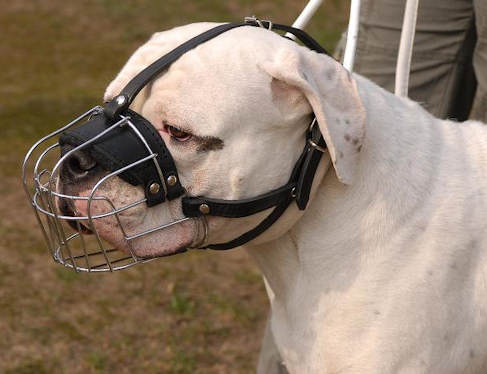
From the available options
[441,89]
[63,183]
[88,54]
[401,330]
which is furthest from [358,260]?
[88,54]

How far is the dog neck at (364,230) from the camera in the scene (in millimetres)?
2354

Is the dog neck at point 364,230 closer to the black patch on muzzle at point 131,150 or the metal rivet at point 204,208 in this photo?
the metal rivet at point 204,208

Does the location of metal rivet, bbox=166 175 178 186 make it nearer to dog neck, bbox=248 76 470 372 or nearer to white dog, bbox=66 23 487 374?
white dog, bbox=66 23 487 374

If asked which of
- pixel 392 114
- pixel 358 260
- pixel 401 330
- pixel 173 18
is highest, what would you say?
pixel 392 114

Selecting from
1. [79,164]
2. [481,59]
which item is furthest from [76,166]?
[481,59]

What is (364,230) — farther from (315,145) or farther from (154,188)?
(154,188)

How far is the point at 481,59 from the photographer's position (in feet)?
10.3

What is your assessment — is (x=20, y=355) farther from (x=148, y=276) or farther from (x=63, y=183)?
(x=63, y=183)

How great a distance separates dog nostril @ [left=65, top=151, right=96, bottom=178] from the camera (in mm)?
2207

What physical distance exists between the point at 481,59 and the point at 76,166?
166 cm

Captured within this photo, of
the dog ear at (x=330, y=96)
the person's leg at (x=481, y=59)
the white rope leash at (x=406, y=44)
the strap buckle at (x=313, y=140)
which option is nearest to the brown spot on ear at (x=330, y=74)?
the dog ear at (x=330, y=96)

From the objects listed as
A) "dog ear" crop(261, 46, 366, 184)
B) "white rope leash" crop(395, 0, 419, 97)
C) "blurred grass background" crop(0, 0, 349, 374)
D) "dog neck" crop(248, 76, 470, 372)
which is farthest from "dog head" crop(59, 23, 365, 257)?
"blurred grass background" crop(0, 0, 349, 374)

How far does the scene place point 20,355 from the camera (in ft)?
13.2

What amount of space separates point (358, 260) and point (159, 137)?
2.16 feet
